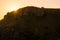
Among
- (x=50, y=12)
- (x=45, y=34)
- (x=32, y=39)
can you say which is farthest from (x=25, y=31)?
(x=50, y=12)

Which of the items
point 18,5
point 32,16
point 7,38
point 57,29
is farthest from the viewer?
point 18,5

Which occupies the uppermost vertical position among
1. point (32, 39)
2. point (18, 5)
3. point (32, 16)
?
point (18, 5)

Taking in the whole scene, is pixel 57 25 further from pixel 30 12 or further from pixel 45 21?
pixel 30 12

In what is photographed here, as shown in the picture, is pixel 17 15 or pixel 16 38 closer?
pixel 16 38

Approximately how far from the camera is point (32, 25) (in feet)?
5.17

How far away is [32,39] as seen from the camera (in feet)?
4.73

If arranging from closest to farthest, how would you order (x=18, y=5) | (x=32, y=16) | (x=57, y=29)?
(x=57, y=29) → (x=32, y=16) → (x=18, y=5)

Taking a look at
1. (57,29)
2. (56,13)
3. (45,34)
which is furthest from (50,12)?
(45,34)

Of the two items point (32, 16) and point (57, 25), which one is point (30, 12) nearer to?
point (32, 16)

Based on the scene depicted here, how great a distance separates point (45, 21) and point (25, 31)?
0.34 m

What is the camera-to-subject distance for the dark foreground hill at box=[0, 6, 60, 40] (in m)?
1.44

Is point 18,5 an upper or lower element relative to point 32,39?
upper

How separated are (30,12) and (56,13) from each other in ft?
1.16

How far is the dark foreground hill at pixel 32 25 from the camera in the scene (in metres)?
1.44
